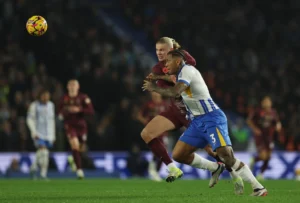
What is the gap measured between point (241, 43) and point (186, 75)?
60.4 ft

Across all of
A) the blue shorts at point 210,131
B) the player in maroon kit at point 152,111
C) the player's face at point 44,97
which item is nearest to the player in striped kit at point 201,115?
the blue shorts at point 210,131

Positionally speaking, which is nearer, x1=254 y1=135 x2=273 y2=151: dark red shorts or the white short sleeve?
the white short sleeve

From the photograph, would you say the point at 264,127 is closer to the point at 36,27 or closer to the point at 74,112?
the point at 74,112

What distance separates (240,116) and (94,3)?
7.46m

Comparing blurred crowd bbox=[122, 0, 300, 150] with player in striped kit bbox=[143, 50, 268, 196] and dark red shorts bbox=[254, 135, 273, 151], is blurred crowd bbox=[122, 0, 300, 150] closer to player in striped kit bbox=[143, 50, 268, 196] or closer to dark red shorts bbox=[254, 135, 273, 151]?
dark red shorts bbox=[254, 135, 273, 151]

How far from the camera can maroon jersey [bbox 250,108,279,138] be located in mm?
21391

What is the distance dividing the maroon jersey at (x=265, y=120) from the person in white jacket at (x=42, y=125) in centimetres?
549

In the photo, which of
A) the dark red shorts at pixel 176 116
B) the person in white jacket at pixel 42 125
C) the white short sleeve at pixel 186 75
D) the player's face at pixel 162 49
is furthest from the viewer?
the person in white jacket at pixel 42 125

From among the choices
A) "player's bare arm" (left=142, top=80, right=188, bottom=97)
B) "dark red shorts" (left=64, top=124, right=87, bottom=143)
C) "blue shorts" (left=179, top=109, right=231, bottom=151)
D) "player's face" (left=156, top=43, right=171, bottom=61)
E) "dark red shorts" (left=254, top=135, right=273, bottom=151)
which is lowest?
"dark red shorts" (left=254, top=135, right=273, bottom=151)

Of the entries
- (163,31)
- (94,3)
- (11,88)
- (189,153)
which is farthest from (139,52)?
(189,153)

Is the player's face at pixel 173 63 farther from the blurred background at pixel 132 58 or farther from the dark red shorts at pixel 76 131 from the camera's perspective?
the blurred background at pixel 132 58

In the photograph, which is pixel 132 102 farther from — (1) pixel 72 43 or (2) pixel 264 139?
(2) pixel 264 139

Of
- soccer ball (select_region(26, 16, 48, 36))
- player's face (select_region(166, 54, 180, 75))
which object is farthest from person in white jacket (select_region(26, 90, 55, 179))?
player's face (select_region(166, 54, 180, 75))

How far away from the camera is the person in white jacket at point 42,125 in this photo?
20.0m
